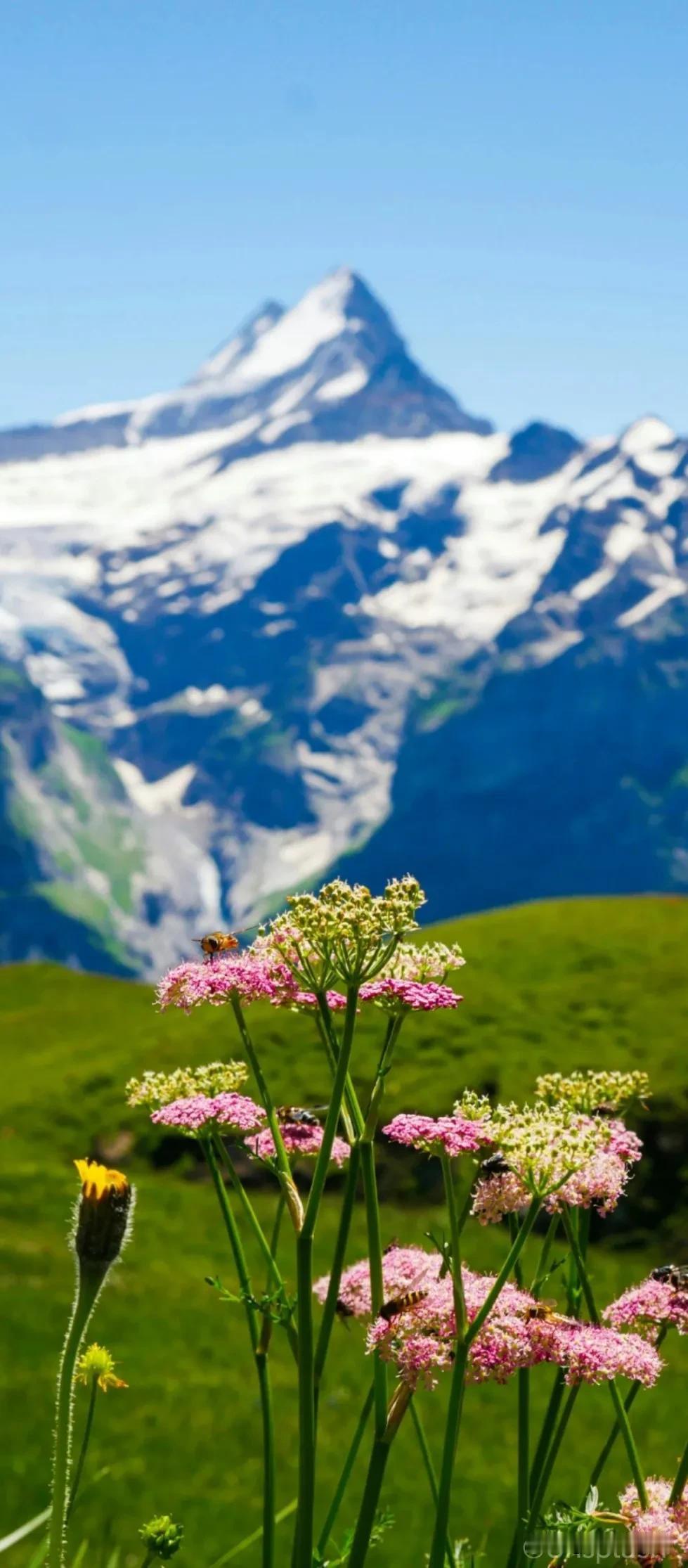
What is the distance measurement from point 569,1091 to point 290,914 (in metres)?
1.40

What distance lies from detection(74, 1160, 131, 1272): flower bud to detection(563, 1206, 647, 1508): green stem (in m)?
1.15

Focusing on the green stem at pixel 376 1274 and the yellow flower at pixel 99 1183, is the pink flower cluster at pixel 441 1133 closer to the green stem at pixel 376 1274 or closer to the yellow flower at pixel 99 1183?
the green stem at pixel 376 1274

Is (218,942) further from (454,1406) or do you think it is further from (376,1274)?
(454,1406)

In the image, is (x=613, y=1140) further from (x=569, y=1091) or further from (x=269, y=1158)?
(x=269, y=1158)

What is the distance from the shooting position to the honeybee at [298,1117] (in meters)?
4.66

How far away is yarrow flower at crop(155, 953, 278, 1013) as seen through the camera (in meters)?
4.09

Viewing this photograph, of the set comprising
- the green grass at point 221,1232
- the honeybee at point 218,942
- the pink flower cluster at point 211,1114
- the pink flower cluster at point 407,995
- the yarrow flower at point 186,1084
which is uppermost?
the honeybee at point 218,942

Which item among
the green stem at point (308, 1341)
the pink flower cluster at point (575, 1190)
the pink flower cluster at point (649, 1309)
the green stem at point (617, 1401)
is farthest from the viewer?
the pink flower cluster at point (649, 1309)

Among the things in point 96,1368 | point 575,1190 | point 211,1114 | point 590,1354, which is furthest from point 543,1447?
point 96,1368

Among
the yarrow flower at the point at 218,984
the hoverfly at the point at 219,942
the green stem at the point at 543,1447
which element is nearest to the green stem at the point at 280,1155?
the yarrow flower at the point at 218,984

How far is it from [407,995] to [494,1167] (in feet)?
2.15

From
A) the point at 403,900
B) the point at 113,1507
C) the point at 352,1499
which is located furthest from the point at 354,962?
the point at 352,1499

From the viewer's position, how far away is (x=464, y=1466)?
19.0 metres

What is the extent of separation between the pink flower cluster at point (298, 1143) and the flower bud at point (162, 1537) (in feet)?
3.53
